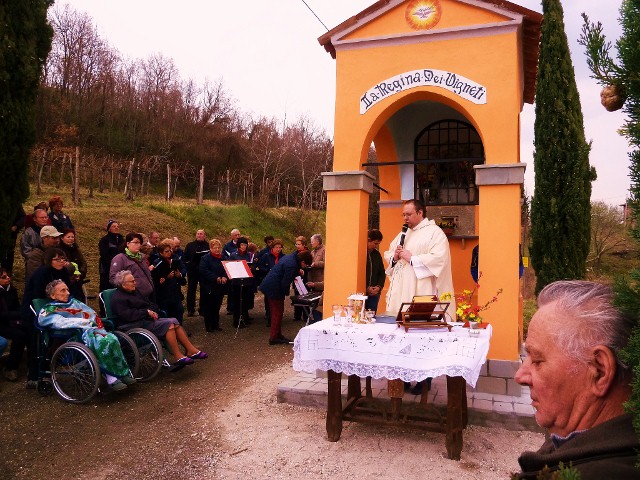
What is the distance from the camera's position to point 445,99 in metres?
6.36

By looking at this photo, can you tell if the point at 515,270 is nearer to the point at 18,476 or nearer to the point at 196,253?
the point at 18,476

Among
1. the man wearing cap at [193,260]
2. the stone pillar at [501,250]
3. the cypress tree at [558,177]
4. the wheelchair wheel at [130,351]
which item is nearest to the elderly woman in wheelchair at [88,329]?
the wheelchair wheel at [130,351]

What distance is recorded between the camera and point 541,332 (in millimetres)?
1371

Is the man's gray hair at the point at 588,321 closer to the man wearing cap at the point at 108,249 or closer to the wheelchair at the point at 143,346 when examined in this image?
the wheelchair at the point at 143,346

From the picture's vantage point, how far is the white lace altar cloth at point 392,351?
4.30 metres

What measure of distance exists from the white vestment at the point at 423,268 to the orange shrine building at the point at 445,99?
A: 53cm

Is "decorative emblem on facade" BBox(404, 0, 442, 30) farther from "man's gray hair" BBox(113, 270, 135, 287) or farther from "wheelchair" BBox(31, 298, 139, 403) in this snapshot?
"wheelchair" BBox(31, 298, 139, 403)

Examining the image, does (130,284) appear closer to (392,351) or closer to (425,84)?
(392,351)

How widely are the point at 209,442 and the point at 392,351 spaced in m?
2.04

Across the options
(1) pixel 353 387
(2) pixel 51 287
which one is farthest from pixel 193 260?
(1) pixel 353 387

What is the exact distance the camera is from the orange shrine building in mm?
5898

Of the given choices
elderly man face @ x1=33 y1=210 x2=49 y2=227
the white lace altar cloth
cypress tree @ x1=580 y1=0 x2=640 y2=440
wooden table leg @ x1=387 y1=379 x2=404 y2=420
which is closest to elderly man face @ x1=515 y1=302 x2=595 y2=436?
cypress tree @ x1=580 y1=0 x2=640 y2=440

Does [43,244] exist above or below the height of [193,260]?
above

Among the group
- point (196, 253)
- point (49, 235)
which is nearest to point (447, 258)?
point (49, 235)
